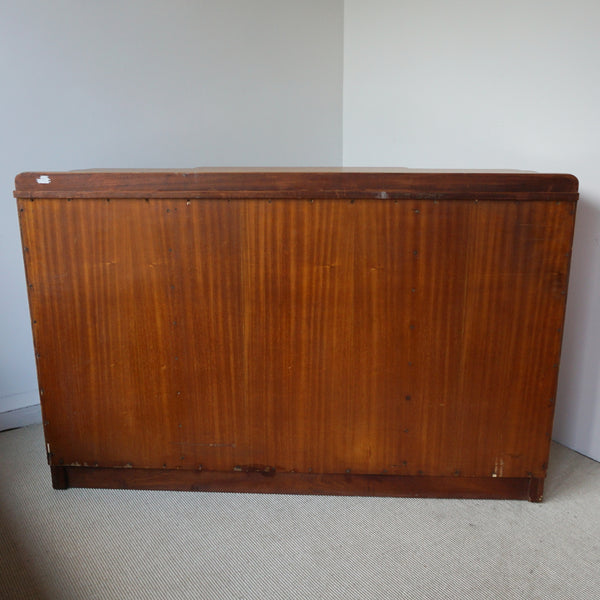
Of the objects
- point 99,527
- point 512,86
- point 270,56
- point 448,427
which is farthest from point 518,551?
point 270,56

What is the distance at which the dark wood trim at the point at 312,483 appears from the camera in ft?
4.90

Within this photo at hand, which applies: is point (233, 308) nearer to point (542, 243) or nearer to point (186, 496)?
point (186, 496)

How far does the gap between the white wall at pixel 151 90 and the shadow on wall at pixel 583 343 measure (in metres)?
1.05

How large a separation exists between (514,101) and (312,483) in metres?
1.23

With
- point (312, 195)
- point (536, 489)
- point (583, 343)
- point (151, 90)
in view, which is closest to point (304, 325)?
point (312, 195)

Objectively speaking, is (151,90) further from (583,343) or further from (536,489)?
(536,489)

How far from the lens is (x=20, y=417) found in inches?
75.3

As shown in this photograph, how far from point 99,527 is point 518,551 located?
0.98 metres

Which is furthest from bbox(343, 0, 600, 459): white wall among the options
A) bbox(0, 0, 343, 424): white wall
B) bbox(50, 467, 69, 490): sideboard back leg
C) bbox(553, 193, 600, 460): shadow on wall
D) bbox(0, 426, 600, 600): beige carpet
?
bbox(50, 467, 69, 490): sideboard back leg

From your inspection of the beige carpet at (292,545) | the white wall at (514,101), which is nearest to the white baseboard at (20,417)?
the beige carpet at (292,545)

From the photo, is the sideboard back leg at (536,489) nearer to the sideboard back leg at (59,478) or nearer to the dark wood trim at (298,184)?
the dark wood trim at (298,184)

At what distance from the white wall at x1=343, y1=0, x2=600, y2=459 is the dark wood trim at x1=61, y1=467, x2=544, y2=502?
0.40 meters

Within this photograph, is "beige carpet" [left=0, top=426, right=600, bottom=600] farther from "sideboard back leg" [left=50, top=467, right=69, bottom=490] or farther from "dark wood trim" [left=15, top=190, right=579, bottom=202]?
"dark wood trim" [left=15, top=190, right=579, bottom=202]

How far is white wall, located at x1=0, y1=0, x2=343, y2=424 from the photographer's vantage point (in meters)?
1.74
